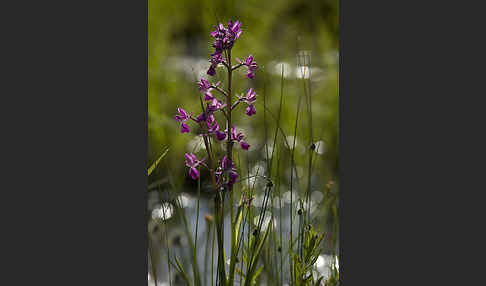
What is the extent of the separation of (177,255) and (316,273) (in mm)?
489

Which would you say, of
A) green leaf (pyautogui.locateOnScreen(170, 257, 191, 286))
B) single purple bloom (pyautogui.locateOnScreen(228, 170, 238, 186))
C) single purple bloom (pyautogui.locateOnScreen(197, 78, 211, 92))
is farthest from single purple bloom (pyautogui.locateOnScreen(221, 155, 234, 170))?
green leaf (pyautogui.locateOnScreen(170, 257, 191, 286))

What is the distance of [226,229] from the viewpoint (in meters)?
1.78

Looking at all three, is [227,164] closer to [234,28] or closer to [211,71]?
[211,71]

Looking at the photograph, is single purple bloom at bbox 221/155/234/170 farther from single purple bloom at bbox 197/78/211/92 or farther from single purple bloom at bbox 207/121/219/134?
single purple bloom at bbox 197/78/211/92

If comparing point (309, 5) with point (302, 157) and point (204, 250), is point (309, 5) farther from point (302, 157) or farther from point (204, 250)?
point (204, 250)

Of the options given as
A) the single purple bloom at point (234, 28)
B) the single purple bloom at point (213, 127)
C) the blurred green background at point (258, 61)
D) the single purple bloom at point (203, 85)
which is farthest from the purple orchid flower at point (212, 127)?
the blurred green background at point (258, 61)

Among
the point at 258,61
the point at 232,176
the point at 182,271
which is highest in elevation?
the point at 258,61

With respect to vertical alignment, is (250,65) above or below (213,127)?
above

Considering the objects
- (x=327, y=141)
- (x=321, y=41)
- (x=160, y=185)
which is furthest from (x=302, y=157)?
(x=160, y=185)

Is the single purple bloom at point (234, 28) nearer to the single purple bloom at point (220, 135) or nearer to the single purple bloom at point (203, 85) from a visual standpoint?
the single purple bloom at point (203, 85)

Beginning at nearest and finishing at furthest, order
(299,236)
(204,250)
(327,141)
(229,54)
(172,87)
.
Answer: (229,54), (299,236), (204,250), (327,141), (172,87)

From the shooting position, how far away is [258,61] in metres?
2.13

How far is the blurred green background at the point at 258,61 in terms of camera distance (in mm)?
2275

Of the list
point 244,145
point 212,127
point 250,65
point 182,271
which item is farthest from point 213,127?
point 182,271
